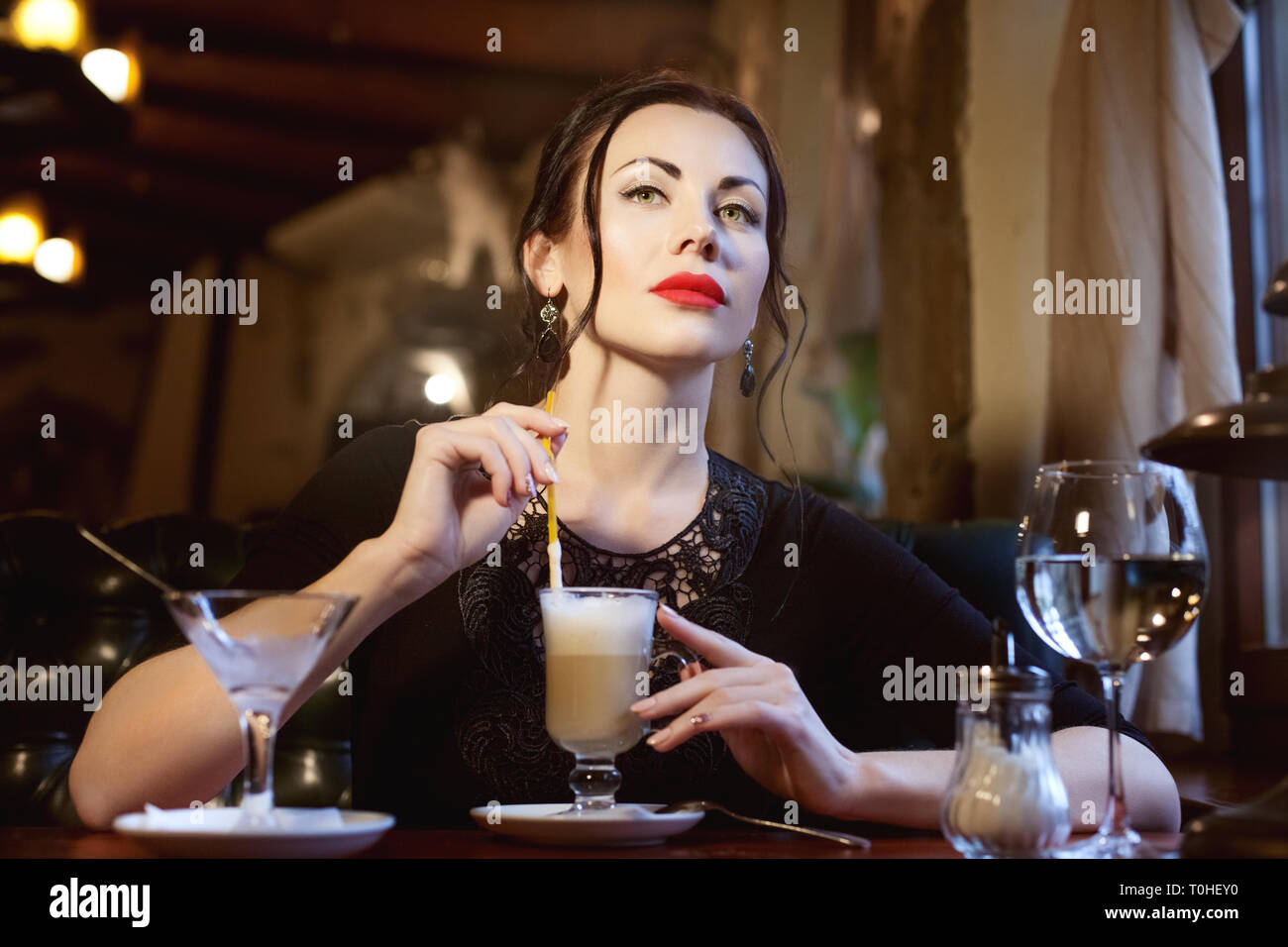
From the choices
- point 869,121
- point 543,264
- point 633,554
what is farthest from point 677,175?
point 869,121

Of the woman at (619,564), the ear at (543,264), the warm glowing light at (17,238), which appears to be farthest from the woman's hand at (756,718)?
the warm glowing light at (17,238)

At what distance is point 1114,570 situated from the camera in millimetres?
1035

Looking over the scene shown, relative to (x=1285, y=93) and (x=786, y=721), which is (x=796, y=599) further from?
(x=1285, y=93)

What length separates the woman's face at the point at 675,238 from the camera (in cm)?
167

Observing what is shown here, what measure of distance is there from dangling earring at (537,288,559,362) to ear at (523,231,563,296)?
0.03m

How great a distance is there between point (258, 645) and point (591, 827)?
0.31 metres

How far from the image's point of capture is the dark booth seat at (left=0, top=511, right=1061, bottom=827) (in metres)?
1.95

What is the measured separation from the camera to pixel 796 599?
6.14 ft

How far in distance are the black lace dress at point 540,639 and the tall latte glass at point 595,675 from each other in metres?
0.37

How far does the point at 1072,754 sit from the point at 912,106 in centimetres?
244

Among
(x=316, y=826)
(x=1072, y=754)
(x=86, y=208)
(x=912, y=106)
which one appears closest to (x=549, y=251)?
(x=1072, y=754)

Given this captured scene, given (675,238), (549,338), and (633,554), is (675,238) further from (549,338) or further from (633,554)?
(633,554)

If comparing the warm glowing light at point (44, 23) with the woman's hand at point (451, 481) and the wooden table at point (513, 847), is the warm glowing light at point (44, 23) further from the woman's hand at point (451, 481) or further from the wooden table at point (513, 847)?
the wooden table at point (513, 847)

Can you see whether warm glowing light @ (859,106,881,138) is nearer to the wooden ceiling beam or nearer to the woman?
the woman
